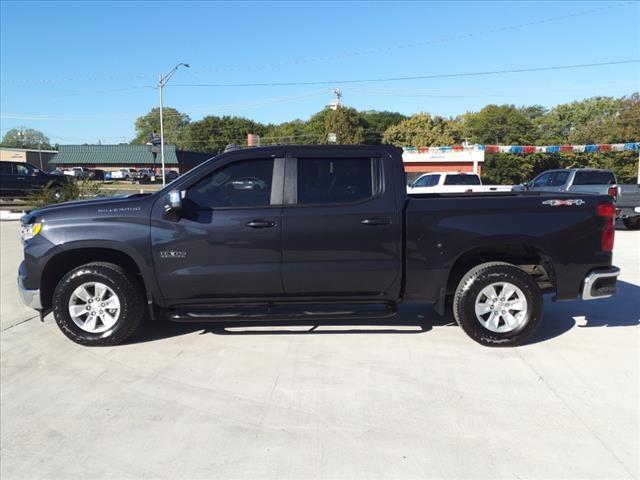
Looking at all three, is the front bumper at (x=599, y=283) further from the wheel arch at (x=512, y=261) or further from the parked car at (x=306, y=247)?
the wheel arch at (x=512, y=261)

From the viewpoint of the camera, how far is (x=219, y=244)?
478 cm

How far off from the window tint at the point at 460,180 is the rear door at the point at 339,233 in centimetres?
1722

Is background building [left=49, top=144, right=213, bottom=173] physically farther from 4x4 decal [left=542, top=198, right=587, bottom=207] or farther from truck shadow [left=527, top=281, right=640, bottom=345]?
4x4 decal [left=542, top=198, right=587, bottom=207]

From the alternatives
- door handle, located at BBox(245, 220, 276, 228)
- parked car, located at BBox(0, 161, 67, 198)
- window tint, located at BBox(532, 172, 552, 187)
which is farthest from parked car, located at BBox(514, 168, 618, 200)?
parked car, located at BBox(0, 161, 67, 198)

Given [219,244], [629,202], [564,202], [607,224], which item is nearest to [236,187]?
[219,244]

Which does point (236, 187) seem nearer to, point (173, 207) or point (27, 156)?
point (173, 207)

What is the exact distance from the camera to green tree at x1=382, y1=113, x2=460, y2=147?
72312 millimetres

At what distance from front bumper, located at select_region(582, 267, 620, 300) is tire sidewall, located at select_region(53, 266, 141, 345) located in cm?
441

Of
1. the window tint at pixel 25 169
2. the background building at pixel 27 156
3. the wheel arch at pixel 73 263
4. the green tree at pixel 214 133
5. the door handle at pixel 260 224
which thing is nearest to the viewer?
the door handle at pixel 260 224

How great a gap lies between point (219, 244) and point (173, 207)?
0.54 m

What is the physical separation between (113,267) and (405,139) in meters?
72.5

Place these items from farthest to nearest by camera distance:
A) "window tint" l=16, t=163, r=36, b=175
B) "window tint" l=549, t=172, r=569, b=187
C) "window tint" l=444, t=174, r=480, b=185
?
"window tint" l=16, t=163, r=36, b=175
"window tint" l=444, t=174, r=480, b=185
"window tint" l=549, t=172, r=569, b=187

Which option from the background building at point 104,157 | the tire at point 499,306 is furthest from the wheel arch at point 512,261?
the background building at point 104,157

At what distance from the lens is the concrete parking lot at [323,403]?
3.05m
